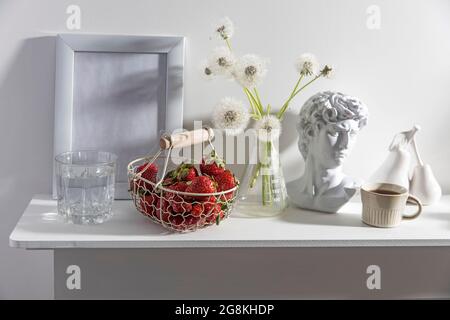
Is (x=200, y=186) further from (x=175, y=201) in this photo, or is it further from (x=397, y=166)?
(x=397, y=166)

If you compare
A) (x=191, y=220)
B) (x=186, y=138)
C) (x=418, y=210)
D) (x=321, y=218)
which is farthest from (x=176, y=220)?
(x=418, y=210)

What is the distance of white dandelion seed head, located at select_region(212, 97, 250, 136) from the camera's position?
3.45 ft

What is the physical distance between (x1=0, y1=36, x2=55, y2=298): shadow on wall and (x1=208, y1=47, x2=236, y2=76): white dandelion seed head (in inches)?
10.8

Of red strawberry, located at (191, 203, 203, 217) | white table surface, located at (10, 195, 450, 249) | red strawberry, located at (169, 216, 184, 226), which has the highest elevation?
red strawberry, located at (191, 203, 203, 217)

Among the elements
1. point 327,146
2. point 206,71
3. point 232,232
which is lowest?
point 232,232

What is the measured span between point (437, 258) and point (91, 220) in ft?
2.21

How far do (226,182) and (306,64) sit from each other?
0.24 meters

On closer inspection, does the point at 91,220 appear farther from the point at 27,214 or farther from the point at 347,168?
the point at 347,168

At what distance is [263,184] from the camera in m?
1.08

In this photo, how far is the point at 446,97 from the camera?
1.17 meters

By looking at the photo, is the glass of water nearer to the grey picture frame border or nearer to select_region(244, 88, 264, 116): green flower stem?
the grey picture frame border

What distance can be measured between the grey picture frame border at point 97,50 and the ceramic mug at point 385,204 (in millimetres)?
353

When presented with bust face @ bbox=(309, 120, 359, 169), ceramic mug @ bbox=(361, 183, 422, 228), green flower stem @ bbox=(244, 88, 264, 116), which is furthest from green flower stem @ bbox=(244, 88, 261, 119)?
ceramic mug @ bbox=(361, 183, 422, 228)
